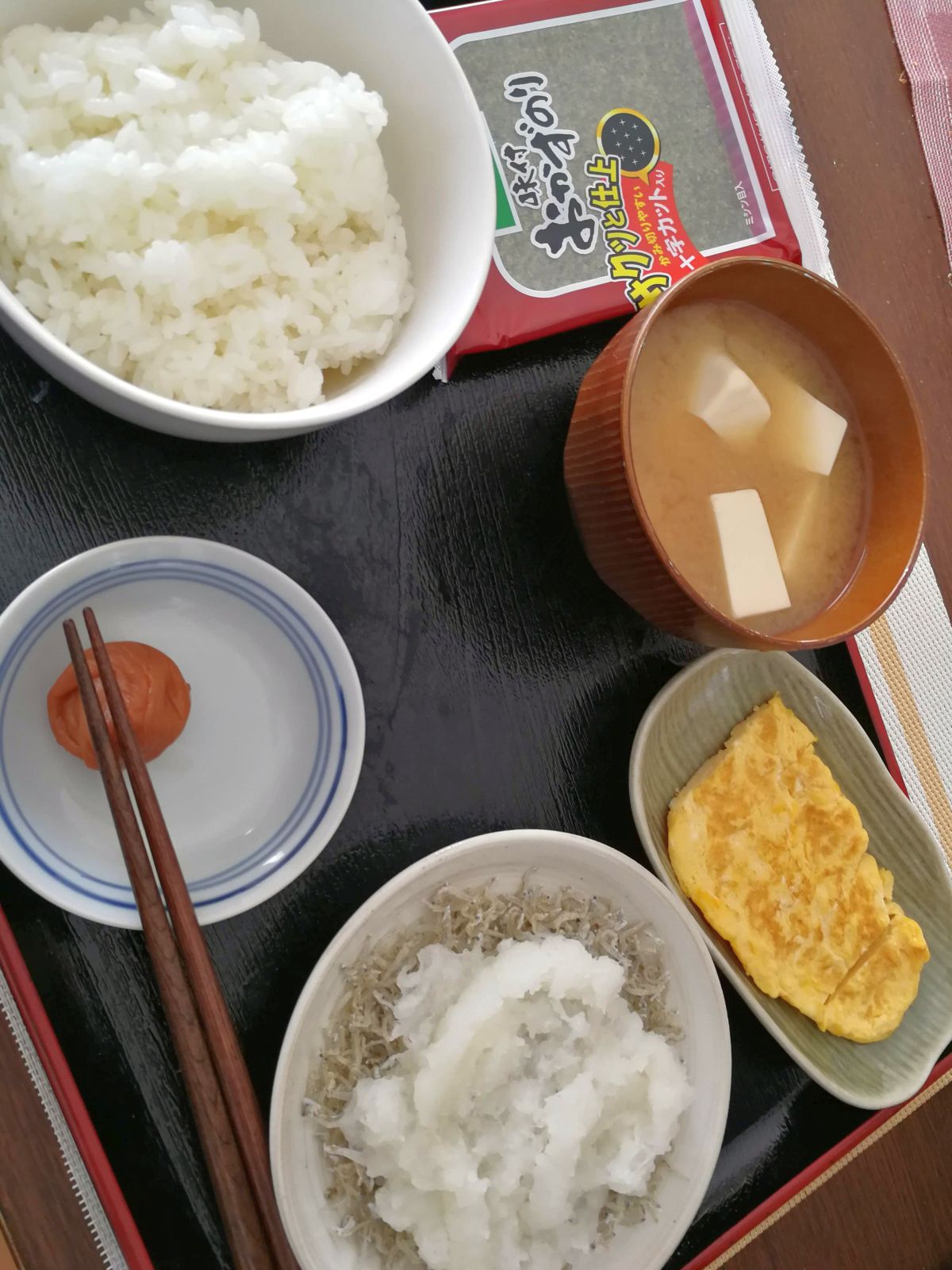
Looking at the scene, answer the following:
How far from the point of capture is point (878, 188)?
1759 millimetres

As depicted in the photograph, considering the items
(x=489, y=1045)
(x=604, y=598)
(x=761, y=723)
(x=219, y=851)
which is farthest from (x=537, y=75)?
(x=489, y=1045)

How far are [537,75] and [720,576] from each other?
819 mm

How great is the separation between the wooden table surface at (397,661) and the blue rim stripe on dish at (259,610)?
9 cm

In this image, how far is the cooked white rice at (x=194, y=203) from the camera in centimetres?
Result: 103

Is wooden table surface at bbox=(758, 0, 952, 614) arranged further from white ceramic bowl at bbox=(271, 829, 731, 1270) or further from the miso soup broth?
white ceramic bowl at bbox=(271, 829, 731, 1270)

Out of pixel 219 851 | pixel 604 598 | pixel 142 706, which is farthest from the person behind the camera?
pixel 604 598

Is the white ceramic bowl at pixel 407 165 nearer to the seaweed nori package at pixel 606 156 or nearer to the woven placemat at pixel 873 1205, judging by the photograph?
the seaweed nori package at pixel 606 156

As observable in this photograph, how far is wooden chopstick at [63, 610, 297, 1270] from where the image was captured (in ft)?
3.37

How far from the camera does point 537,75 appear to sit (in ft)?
4.79

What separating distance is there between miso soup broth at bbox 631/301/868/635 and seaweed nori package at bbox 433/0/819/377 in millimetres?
154

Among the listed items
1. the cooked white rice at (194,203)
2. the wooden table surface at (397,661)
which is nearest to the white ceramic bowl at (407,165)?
the cooked white rice at (194,203)

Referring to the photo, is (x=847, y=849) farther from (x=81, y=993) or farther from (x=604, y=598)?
(x=81, y=993)

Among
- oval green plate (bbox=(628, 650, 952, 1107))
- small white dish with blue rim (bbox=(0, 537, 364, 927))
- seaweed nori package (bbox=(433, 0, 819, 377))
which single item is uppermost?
seaweed nori package (bbox=(433, 0, 819, 377))

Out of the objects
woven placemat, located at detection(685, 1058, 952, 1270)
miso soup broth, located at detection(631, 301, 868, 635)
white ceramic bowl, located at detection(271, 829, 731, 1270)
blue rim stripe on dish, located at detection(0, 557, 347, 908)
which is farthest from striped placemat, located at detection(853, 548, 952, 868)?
blue rim stripe on dish, located at detection(0, 557, 347, 908)
